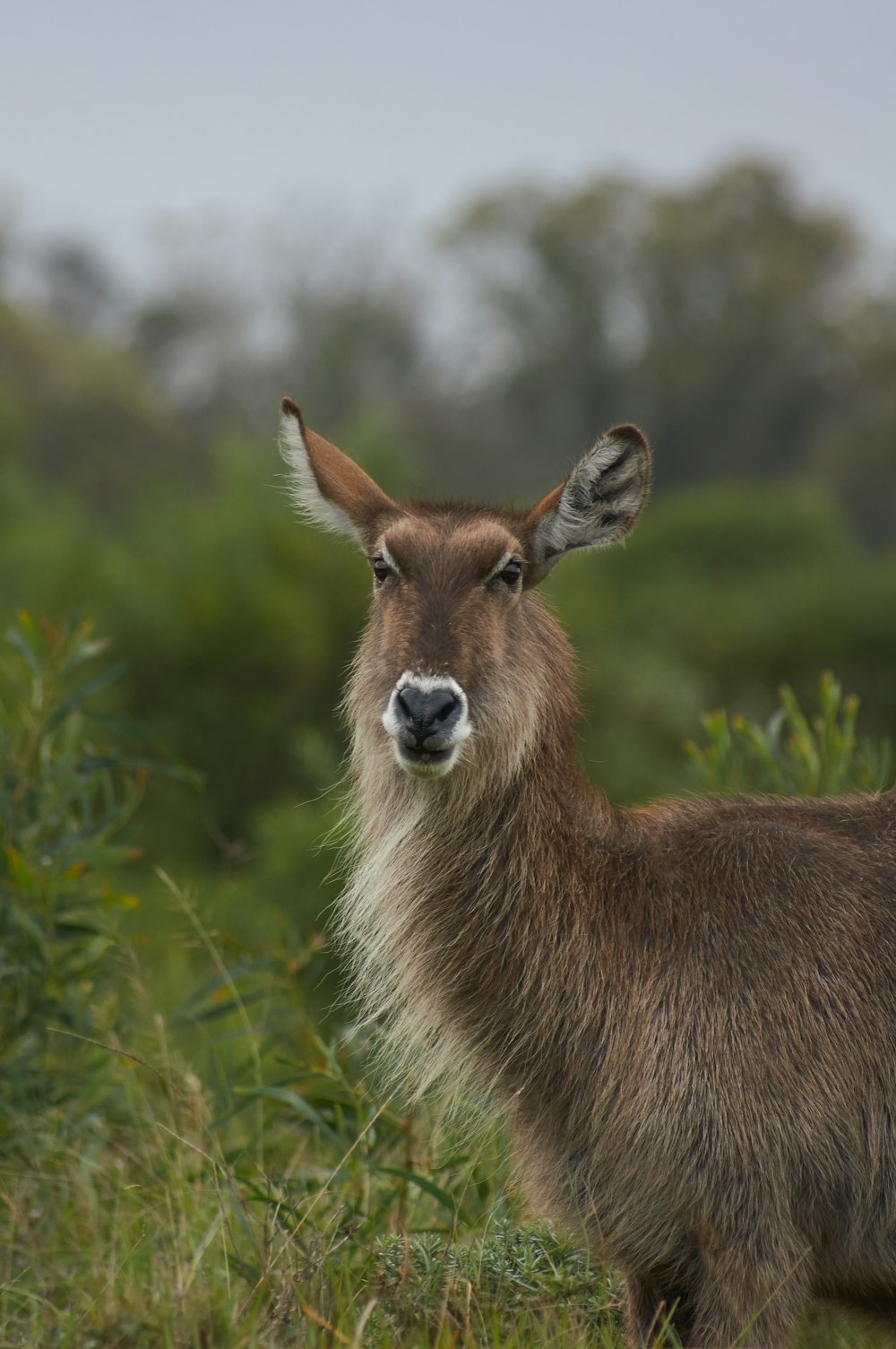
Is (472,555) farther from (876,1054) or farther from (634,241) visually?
(634,241)

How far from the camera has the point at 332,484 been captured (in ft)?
16.0

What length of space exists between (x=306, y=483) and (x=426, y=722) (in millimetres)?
1125

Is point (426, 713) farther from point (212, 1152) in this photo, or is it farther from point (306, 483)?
point (212, 1152)

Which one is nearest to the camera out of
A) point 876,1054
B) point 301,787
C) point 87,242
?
point 876,1054

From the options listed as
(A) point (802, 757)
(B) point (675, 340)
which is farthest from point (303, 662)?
(B) point (675, 340)

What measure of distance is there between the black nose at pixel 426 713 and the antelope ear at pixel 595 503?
75cm

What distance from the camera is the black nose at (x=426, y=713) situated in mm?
4090

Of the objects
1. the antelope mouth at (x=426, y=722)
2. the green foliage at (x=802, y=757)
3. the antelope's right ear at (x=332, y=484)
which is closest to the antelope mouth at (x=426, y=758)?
the antelope mouth at (x=426, y=722)

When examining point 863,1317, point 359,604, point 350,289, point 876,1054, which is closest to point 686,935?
point 876,1054

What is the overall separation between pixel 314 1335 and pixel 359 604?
1234 cm

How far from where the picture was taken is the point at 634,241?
1822 inches

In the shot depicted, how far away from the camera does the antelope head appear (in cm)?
417

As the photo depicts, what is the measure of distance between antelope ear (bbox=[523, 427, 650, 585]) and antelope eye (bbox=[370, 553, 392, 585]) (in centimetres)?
38

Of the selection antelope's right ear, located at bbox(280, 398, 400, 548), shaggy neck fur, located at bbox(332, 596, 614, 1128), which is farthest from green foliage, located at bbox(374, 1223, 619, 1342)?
antelope's right ear, located at bbox(280, 398, 400, 548)
